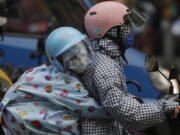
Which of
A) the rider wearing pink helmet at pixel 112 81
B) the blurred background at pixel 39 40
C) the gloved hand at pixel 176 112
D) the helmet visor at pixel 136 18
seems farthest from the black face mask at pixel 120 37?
the helmet visor at pixel 136 18

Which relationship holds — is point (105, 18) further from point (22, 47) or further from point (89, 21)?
point (22, 47)

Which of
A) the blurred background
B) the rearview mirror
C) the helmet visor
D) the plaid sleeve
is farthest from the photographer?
the blurred background

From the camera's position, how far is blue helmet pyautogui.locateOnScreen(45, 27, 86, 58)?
13.3 feet

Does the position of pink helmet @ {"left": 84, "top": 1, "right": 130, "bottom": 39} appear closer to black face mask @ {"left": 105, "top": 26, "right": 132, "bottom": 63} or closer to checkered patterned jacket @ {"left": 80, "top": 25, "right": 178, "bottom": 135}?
black face mask @ {"left": 105, "top": 26, "right": 132, "bottom": 63}

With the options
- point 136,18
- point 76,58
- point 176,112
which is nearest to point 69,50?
point 76,58

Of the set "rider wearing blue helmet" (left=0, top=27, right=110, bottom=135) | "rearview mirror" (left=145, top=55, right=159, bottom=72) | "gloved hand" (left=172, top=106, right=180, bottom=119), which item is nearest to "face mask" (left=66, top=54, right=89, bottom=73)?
"rider wearing blue helmet" (left=0, top=27, right=110, bottom=135)

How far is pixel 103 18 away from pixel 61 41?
0.34 metres

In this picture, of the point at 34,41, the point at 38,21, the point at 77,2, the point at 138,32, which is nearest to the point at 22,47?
the point at 34,41

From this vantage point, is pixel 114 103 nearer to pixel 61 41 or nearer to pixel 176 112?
pixel 176 112

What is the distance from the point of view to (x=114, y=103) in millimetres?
3975

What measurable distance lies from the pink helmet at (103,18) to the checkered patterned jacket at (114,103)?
0.15 metres

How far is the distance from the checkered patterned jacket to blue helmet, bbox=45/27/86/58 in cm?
16

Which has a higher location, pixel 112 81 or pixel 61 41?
pixel 61 41

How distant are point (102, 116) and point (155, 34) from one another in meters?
10.4
